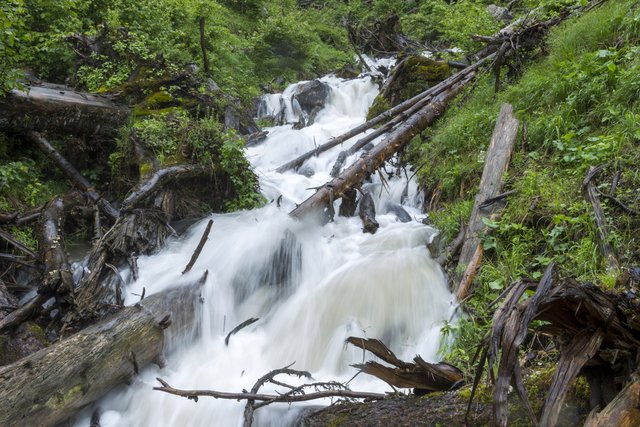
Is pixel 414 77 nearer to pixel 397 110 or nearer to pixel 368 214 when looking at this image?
pixel 397 110

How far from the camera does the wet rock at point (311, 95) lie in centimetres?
1215

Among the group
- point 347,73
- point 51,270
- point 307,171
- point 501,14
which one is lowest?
point 51,270

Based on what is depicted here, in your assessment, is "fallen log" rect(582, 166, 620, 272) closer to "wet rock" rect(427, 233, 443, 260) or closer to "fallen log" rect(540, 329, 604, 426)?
"fallen log" rect(540, 329, 604, 426)

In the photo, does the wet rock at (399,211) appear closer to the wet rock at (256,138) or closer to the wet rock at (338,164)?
the wet rock at (338,164)

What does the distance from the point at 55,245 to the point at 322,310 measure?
124 inches

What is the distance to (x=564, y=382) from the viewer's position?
1505 millimetres

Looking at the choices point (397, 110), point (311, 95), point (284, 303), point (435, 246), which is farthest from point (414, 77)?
point (284, 303)

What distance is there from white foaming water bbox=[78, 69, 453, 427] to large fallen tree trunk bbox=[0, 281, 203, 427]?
21 centimetres

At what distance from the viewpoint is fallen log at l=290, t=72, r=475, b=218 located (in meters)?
5.76

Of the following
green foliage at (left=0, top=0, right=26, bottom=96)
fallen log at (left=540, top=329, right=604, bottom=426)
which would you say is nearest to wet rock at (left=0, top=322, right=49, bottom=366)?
green foliage at (left=0, top=0, right=26, bottom=96)

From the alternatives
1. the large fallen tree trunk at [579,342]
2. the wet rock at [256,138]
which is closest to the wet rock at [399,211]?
the wet rock at [256,138]

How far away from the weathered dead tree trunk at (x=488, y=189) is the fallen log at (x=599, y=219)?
0.92 m

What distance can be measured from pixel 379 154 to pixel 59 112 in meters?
4.94

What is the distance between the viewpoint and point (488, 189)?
4559 mm
